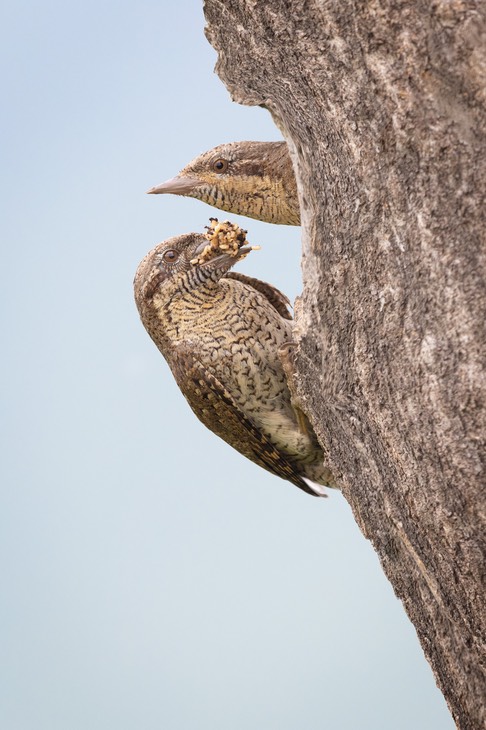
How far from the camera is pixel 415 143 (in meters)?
2.48

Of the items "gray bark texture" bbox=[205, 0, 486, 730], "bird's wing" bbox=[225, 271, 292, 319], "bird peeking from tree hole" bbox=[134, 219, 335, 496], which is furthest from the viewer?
"bird's wing" bbox=[225, 271, 292, 319]

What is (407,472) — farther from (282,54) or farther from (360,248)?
(282,54)

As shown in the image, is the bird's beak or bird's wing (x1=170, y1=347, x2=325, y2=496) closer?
bird's wing (x1=170, y1=347, x2=325, y2=496)

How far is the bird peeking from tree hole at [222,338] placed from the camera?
144 inches

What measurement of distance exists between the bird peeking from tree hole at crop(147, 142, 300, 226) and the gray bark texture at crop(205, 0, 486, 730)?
2.06 feet

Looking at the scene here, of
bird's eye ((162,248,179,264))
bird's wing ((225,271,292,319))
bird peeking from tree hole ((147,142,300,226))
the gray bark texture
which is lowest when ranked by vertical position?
the gray bark texture

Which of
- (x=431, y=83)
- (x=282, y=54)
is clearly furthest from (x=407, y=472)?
(x=282, y=54)

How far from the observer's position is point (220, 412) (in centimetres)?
373

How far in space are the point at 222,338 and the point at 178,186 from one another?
647 millimetres

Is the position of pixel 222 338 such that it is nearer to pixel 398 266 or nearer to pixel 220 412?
pixel 220 412

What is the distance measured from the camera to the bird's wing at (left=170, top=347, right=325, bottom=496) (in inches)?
144

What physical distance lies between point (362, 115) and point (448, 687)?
5.77 feet

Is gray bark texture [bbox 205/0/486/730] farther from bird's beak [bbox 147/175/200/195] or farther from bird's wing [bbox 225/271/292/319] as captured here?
bird's wing [bbox 225/271/292/319]

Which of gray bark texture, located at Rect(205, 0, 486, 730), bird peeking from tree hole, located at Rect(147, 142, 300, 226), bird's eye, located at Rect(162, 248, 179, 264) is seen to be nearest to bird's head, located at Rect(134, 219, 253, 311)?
bird's eye, located at Rect(162, 248, 179, 264)
